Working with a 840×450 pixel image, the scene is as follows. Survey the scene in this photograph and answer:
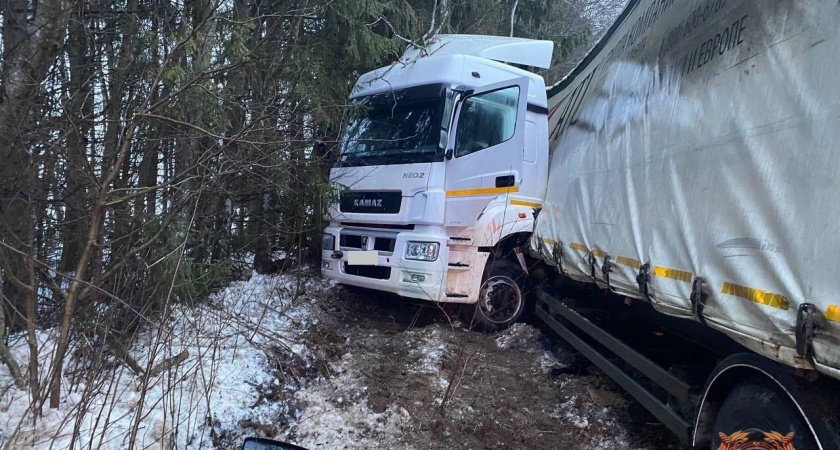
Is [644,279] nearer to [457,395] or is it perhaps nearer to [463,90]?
[457,395]

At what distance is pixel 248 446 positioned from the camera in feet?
7.61

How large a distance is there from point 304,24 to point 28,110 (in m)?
4.77

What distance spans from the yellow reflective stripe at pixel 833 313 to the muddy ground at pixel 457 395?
227 centimetres

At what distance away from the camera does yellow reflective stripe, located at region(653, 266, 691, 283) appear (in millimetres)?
2925

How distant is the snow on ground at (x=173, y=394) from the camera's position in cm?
342

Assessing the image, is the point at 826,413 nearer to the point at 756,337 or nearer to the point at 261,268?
the point at 756,337

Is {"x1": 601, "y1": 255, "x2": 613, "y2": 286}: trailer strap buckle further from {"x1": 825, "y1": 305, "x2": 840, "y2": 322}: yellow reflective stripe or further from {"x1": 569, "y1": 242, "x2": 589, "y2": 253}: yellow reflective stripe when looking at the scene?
{"x1": 825, "y1": 305, "x2": 840, "y2": 322}: yellow reflective stripe

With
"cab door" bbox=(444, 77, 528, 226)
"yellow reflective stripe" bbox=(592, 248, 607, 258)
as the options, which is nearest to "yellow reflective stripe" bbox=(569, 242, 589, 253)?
Answer: "yellow reflective stripe" bbox=(592, 248, 607, 258)

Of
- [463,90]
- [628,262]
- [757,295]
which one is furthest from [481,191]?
[757,295]

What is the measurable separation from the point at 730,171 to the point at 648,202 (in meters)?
0.90

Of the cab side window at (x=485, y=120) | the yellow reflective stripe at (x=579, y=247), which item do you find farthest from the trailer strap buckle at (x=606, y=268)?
the cab side window at (x=485, y=120)

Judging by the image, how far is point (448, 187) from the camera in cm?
643

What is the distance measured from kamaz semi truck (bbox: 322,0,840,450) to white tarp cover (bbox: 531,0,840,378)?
0.03 ft

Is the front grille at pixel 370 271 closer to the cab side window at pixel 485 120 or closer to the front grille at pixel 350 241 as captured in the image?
the front grille at pixel 350 241
